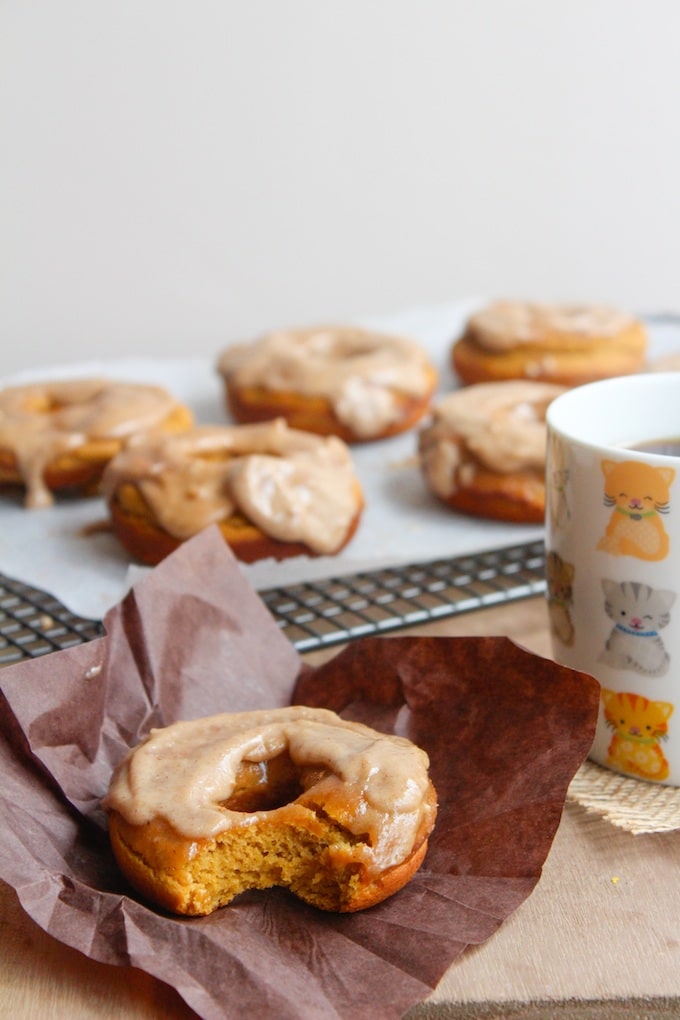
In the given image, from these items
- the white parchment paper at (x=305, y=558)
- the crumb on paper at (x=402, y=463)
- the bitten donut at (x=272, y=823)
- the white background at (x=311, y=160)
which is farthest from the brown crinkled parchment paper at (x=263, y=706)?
the white background at (x=311, y=160)

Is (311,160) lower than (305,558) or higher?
higher

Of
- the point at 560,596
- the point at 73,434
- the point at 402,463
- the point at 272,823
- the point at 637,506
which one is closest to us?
the point at 272,823

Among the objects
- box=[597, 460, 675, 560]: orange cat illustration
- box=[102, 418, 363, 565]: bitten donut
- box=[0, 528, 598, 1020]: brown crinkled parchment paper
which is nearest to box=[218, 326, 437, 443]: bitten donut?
box=[102, 418, 363, 565]: bitten donut

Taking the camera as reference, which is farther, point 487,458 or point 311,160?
point 311,160

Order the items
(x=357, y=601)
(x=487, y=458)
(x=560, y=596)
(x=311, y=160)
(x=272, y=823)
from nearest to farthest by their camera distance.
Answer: (x=272, y=823) → (x=560, y=596) → (x=357, y=601) → (x=487, y=458) → (x=311, y=160)

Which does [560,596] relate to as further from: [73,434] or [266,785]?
[73,434]

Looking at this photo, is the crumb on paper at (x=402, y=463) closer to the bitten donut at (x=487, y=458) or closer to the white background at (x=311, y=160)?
the bitten donut at (x=487, y=458)

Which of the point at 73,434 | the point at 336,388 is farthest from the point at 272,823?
the point at 336,388

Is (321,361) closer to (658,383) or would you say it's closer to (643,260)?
(658,383)
